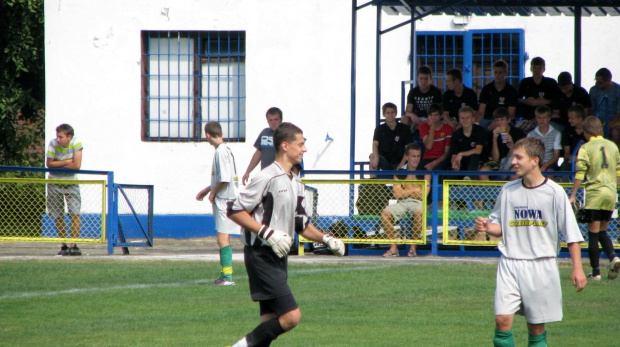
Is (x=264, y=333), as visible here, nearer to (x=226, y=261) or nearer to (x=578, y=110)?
(x=226, y=261)

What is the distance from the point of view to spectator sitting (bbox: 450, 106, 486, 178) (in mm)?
14922

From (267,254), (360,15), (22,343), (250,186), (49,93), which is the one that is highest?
(360,15)

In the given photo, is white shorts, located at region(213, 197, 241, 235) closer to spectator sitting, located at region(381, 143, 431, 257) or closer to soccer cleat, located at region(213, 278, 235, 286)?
soccer cleat, located at region(213, 278, 235, 286)

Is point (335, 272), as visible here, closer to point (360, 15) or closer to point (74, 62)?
point (360, 15)

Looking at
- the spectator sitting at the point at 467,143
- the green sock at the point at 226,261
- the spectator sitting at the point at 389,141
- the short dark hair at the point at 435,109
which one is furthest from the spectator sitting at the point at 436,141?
the green sock at the point at 226,261

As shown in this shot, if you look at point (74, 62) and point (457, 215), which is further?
point (74, 62)

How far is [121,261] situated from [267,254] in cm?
789

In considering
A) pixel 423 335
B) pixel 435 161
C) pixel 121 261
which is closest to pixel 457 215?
pixel 435 161

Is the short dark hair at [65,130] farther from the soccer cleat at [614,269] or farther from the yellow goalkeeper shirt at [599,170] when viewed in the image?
the soccer cleat at [614,269]

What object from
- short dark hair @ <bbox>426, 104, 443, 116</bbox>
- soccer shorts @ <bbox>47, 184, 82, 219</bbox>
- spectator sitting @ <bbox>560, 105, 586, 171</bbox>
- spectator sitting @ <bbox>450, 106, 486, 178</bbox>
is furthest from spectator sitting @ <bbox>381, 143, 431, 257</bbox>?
soccer shorts @ <bbox>47, 184, 82, 219</bbox>

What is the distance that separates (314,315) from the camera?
905 centimetres

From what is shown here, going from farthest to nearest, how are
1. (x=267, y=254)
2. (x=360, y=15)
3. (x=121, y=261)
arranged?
(x=360, y=15) → (x=121, y=261) → (x=267, y=254)

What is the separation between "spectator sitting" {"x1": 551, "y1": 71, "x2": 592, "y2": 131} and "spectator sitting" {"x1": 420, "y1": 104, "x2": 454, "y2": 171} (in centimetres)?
182

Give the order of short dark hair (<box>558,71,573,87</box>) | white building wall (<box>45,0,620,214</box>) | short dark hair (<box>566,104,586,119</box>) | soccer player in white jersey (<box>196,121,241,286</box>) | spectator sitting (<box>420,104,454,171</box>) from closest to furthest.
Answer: soccer player in white jersey (<box>196,121,241,286</box>) → short dark hair (<box>566,104,586,119</box>) → spectator sitting (<box>420,104,454,171</box>) → short dark hair (<box>558,71,573,87</box>) → white building wall (<box>45,0,620,214</box>)
